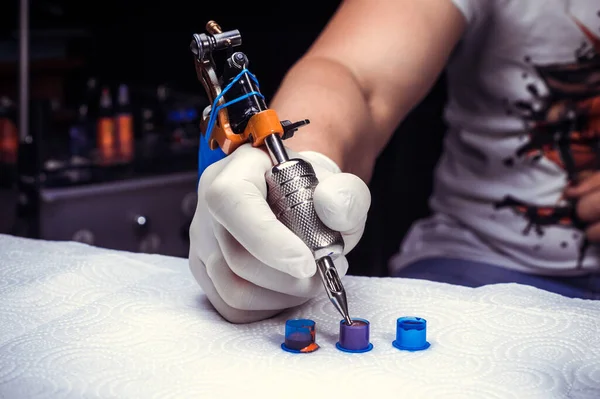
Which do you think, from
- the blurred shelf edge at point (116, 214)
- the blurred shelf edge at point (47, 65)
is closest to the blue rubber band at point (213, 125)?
the blurred shelf edge at point (116, 214)

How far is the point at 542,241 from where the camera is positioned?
1070mm

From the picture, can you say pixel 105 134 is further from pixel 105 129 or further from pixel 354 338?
pixel 354 338

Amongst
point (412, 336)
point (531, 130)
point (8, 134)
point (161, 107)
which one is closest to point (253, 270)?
point (412, 336)

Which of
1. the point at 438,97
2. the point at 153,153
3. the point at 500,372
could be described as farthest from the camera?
the point at 153,153

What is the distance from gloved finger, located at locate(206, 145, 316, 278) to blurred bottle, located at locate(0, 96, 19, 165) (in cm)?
139

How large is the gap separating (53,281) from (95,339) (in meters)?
0.17

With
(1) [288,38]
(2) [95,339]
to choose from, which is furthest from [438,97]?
(2) [95,339]

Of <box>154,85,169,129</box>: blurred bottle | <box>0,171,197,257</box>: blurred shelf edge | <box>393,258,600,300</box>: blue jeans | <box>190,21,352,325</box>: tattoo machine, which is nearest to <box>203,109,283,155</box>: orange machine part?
<box>190,21,352,325</box>: tattoo machine

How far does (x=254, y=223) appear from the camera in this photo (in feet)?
2.00

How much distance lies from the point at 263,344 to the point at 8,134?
1.49m

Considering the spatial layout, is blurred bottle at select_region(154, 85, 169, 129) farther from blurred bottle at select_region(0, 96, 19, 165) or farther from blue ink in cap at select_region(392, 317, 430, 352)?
blue ink in cap at select_region(392, 317, 430, 352)

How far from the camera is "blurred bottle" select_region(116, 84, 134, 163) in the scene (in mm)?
2029

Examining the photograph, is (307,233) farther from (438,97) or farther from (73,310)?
(438,97)

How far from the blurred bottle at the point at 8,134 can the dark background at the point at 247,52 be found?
334 millimetres
